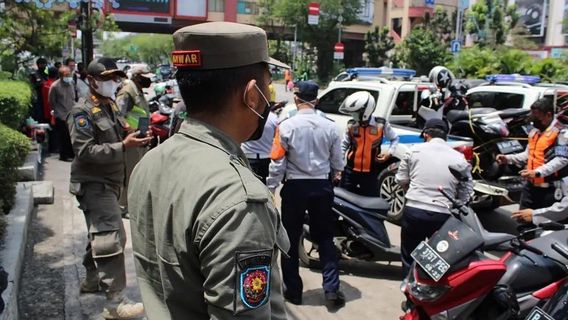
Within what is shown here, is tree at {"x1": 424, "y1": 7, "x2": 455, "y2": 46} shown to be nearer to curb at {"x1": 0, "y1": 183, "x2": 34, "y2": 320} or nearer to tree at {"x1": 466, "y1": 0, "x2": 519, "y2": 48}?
tree at {"x1": 466, "y1": 0, "x2": 519, "y2": 48}

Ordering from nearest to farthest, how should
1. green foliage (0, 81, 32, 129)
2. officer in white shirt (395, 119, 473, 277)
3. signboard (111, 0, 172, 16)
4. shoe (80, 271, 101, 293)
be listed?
1. officer in white shirt (395, 119, 473, 277)
2. shoe (80, 271, 101, 293)
3. green foliage (0, 81, 32, 129)
4. signboard (111, 0, 172, 16)

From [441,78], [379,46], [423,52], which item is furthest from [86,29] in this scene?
[379,46]

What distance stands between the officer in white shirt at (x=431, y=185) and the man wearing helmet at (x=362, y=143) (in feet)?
4.84

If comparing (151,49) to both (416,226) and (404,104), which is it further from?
(416,226)

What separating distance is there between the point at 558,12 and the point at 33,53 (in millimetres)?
47334

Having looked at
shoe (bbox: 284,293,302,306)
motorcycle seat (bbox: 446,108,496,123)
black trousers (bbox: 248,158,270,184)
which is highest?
motorcycle seat (bbox: 446,108,496,123)

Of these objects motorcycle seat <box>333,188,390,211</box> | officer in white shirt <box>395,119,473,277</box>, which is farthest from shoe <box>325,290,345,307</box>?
motorcycle seat <box>333,188,390,211</box>

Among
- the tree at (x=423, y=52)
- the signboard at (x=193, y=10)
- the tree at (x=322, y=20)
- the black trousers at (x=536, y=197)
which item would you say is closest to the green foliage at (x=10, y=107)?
the black trousers at (x=536, y=197)

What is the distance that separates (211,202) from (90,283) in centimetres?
345

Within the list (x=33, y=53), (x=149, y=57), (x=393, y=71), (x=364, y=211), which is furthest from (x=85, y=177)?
(x=149, y=57)

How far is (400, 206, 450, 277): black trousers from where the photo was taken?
4.19 metres

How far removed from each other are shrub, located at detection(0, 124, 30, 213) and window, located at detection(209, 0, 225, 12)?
49135 millimetres

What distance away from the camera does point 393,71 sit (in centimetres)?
988

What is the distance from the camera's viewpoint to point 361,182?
6.10 metres
